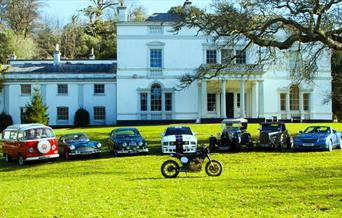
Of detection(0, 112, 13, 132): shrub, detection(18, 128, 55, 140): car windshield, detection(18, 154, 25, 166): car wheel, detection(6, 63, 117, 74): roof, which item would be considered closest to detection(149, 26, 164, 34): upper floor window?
detection(6, 63, 117, 74): roof

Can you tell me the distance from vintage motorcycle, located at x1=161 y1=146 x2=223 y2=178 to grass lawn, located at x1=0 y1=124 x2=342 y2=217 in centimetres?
30

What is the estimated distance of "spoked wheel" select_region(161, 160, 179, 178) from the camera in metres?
16.6

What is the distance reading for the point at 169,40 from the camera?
2055 inches

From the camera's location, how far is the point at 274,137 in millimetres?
26062

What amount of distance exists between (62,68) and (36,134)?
98.4ft

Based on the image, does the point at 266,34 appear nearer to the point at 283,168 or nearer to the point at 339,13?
the point at 339,13

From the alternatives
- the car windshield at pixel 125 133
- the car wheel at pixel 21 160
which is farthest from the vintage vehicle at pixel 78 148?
the car wheel at pixel 21 160

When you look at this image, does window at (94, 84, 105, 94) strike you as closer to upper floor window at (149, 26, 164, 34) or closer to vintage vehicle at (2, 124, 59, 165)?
upper floor window at (149, 26, 164, 34)

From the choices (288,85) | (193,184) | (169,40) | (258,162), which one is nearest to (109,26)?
(169,40)

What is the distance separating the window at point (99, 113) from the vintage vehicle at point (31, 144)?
26540mm

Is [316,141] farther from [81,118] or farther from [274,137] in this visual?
[81,118]

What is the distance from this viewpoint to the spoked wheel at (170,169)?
54.5 ft

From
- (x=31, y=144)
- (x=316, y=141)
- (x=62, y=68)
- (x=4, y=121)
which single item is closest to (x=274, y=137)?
(x=316, y=141)

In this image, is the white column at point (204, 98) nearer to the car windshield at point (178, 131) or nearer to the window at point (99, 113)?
the window at point (99, 113)
